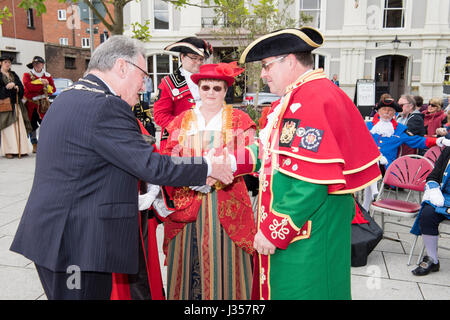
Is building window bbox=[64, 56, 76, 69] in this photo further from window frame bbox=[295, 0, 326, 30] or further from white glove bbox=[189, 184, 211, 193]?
white glove bbox=[189, 184, 211, 193]

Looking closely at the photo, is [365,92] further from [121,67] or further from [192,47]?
[121,67]

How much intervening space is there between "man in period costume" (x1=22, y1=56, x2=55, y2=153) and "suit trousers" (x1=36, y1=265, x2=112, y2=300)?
8634 millimetres

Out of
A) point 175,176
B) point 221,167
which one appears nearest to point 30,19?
point 221,167

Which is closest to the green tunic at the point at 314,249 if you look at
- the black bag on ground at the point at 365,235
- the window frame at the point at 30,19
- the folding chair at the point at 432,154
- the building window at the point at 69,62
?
the black bag on ground at the point at 365,235

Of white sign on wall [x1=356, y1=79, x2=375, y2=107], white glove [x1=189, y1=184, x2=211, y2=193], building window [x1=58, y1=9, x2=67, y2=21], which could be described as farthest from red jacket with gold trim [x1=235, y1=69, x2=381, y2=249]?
A: building window [x1=58, y1=9, x2=67, y2=21]

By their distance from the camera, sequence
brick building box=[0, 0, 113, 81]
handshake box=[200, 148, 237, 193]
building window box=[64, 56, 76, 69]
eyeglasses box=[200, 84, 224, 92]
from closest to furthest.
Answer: handshake box=[200, 148, 237, 193] < eyeglasses box=[200, 84, 224, 92] < brick building box=[0, 0, 113, 81] < building window box=[64, 56, 76, 69]

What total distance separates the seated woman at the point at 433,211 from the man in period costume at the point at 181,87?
8.50 feet

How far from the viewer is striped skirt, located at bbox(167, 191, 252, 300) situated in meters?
2.59

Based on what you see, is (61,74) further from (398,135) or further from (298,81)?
(298,81)

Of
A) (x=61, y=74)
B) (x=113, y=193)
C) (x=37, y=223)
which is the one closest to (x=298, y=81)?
(x=113, y=193)

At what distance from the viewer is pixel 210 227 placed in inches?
102

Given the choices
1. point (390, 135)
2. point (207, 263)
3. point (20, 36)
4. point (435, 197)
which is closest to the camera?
point (207, 263)

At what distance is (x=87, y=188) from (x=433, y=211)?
3.53 m

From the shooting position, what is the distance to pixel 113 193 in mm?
1709
